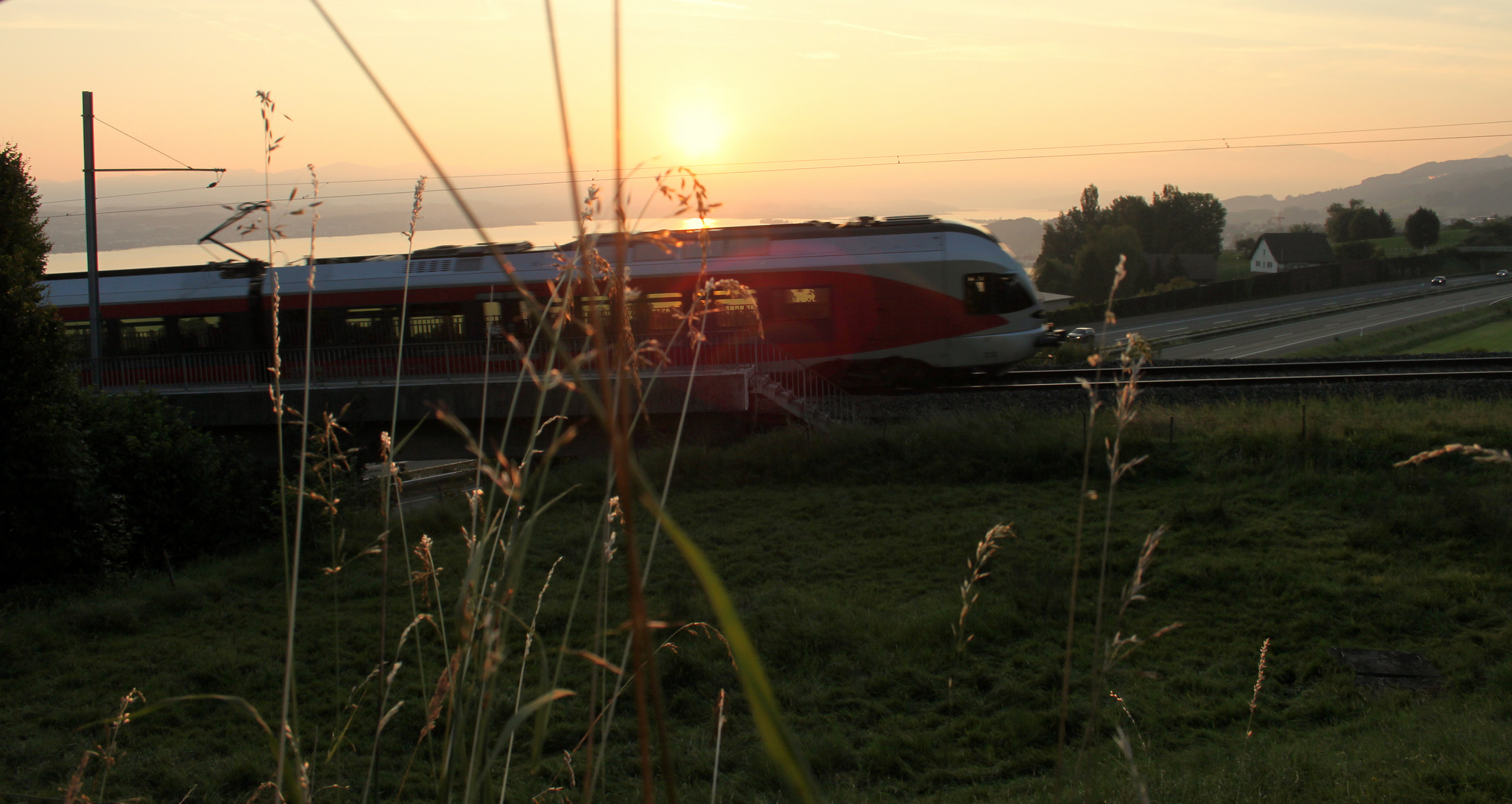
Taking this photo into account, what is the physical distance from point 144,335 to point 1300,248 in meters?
82.6

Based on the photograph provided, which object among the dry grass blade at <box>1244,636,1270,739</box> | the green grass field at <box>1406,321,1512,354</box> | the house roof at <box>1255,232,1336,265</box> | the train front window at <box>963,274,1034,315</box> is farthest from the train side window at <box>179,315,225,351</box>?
the house roof at <box>1255,232,1336,265</box>

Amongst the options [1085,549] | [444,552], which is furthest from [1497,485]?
[444,552]

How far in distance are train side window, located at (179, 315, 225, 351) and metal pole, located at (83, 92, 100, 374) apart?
2.13 m

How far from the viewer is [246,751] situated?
632cm

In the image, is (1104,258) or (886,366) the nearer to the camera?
(886,366)

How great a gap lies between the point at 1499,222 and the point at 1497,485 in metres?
77.7

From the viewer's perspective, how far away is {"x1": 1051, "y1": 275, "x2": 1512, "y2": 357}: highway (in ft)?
97.5

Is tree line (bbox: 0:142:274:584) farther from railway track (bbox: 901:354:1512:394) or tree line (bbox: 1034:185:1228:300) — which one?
tree line (bbox: 1034:185:1228:300)

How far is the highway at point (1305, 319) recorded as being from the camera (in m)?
29.7

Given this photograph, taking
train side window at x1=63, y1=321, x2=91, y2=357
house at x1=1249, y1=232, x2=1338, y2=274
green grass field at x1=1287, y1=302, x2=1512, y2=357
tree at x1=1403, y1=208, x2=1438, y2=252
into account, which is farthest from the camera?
house at x1=1249, y1=232, x2=1338, y2=274

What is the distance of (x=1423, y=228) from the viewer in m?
69.8

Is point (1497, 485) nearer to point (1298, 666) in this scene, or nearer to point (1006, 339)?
point (1298, 666)

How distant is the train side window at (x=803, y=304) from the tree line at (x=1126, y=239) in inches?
2084

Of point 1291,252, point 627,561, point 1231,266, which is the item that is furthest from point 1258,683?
point 1231,266
